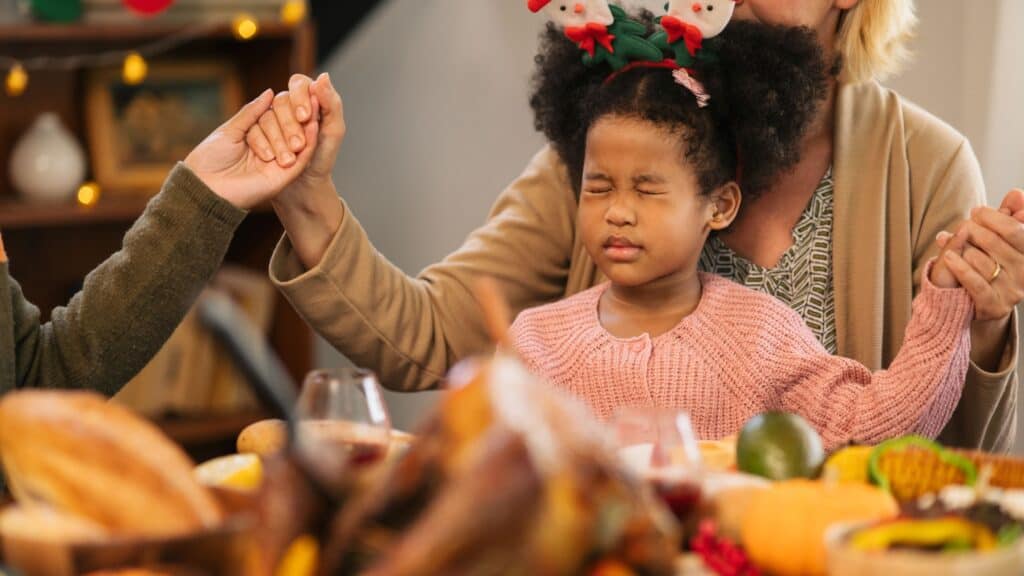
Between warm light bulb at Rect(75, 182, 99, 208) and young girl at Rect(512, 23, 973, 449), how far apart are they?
1738mm

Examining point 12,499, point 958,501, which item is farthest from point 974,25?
point 12,499

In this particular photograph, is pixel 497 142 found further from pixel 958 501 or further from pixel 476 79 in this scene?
pixel 958 501

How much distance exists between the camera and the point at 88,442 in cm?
83

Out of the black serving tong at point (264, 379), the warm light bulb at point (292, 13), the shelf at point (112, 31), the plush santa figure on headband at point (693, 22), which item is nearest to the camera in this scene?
the black serving tong at point (264, 379)

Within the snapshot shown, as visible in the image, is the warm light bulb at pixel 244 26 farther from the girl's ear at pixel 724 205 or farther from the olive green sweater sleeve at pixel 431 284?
the girl's ear at pixel 724 205

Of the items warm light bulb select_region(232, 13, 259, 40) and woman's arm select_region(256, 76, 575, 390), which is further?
warm light bulb select_region(232, 13, 259, 40)

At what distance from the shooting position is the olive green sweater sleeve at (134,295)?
155 centimetres

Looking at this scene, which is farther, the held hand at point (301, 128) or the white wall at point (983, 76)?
the white wall at point (983, 76)

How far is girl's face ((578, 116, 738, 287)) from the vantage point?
1.63m

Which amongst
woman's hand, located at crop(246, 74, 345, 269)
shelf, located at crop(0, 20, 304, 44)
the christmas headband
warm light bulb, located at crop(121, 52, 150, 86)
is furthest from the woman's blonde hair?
warm light bulb, located at crop(121, 52, 150, 86)

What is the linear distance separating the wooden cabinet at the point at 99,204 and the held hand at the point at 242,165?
152cm

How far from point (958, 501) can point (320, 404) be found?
50cm

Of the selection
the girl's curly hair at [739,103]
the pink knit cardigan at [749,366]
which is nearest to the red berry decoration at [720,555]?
the pink knit cardigan at [749,366]

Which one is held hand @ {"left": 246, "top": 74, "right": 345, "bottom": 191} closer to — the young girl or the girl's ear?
the young girl
